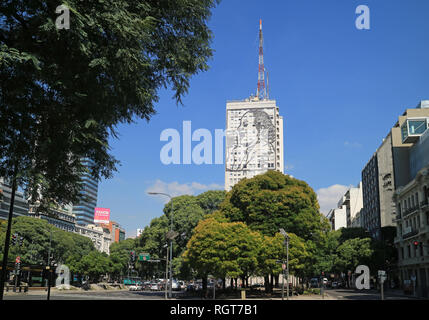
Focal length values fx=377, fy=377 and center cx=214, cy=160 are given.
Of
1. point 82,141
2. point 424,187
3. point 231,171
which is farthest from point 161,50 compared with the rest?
point 231,171

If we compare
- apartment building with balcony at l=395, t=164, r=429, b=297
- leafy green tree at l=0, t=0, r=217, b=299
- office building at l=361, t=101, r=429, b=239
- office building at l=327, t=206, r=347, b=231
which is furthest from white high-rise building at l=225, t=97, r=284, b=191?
leafy green tree at l=0, t=0, r=217, b=299

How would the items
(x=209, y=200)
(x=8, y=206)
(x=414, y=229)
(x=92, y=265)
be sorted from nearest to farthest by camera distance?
(x=414, y=229) → (x=209, y=200) → (x=92, y=265) → (x=8, y=206)

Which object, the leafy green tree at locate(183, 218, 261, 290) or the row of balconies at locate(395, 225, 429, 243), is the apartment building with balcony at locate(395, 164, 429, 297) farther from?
the leafy green tree at locate(183, 218, 261, 290)

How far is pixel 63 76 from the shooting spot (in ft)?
32.3

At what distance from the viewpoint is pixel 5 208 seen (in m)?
125

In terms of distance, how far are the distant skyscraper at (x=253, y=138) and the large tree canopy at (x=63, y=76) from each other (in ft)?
464

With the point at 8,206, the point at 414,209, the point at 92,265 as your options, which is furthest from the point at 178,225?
the point at 8,206

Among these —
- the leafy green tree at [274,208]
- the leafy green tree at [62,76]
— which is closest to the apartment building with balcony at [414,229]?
the leafy green tree at [274,208]

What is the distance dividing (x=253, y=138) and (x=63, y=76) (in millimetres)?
A: 148171

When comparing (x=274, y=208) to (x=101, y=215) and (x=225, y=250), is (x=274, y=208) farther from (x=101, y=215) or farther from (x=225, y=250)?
(x=101, y=215)

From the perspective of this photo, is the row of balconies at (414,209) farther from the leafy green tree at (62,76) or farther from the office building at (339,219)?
the office building at (339,219)

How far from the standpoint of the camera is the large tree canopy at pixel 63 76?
955 centimetres
